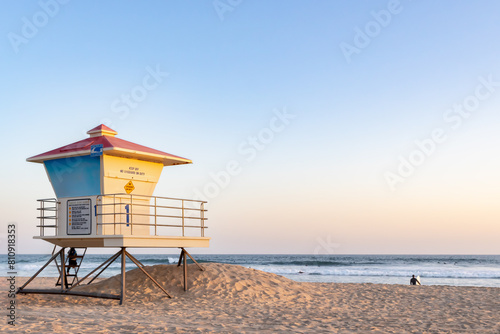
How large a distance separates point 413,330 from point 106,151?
8976mm

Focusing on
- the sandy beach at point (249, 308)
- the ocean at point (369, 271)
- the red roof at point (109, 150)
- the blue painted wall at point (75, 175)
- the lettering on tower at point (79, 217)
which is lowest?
the ocean at point (369, 271)

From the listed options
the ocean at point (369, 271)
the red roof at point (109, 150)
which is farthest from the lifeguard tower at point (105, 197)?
the ocean at point (369, 271)

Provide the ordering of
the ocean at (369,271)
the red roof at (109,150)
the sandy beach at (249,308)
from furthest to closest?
the ocean at (369,271), the red roof at (109,150), the sandy beach at (249,308)

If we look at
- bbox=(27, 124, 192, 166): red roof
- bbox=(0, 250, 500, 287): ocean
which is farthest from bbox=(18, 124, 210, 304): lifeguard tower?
bbox=(0, 250, 500, 287): ocean

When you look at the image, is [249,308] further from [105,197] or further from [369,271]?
[369,271]

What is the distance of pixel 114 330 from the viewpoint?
9.12 metres

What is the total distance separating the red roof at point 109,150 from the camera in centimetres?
1383

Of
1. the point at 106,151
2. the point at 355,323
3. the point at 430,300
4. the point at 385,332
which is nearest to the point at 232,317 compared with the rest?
the point at 355,323

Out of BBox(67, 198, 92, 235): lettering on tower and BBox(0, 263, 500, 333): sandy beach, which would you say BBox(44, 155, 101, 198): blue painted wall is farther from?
BBox(0, 263, 500, 333): sandy beach

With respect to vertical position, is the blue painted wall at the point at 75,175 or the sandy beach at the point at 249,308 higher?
the blue painted wall at the point at 75,175

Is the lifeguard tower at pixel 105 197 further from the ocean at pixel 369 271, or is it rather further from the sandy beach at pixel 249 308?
the ocean at pixel 369 271

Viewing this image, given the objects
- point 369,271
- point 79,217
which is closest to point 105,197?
point 79,217

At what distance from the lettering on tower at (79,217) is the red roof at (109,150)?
1.41 m

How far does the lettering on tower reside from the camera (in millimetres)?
13914
